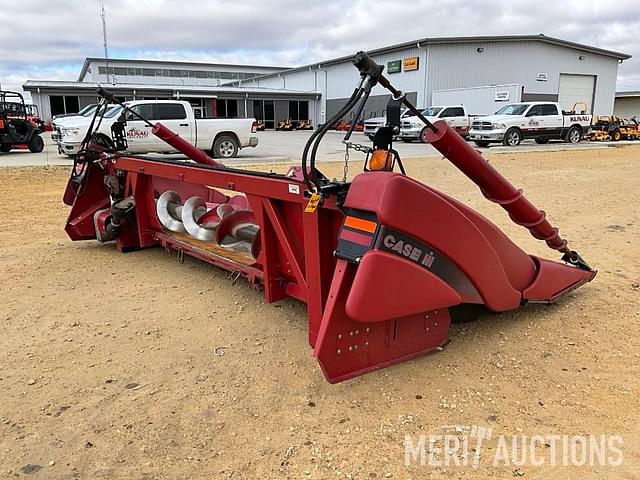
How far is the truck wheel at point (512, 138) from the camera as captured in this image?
22219mm

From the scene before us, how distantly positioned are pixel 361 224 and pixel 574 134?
24.6 meters

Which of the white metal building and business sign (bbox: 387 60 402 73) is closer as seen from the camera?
the white metal building

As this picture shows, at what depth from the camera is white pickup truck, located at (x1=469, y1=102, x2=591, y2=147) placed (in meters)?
22.1

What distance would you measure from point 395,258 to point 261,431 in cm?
100

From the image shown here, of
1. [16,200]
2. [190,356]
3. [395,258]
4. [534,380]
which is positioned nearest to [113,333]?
[190,356]

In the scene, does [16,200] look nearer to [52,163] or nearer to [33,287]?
[33,287]

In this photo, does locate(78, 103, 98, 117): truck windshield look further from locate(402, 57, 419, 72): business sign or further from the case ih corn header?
locate(402, 57, 419, 72): business sign

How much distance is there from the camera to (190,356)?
132 inches

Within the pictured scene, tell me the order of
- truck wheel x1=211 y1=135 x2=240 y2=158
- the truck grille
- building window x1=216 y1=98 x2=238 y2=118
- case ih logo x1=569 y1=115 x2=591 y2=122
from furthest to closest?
building window x1=216 y1=98 x2=238 y2=118
case ih logo x1=569 y1=115 x2=591 y2=122
the truck grille
truck wheel x1=211 y1=135 x2=240 y2=158

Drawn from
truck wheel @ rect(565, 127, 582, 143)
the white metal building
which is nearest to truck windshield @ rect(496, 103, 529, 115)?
truck wheel @ rect(565, 127, 582, 143)

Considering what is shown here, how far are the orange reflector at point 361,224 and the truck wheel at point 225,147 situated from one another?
14.3 m

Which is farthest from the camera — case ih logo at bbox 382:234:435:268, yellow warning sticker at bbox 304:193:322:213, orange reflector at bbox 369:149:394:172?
yellow warning sticker at bbox 304:193:322:213

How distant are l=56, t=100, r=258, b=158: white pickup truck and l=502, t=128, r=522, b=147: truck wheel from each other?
1061cm

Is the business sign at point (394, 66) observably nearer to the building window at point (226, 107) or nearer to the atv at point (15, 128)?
the building window at point (226, 107)
